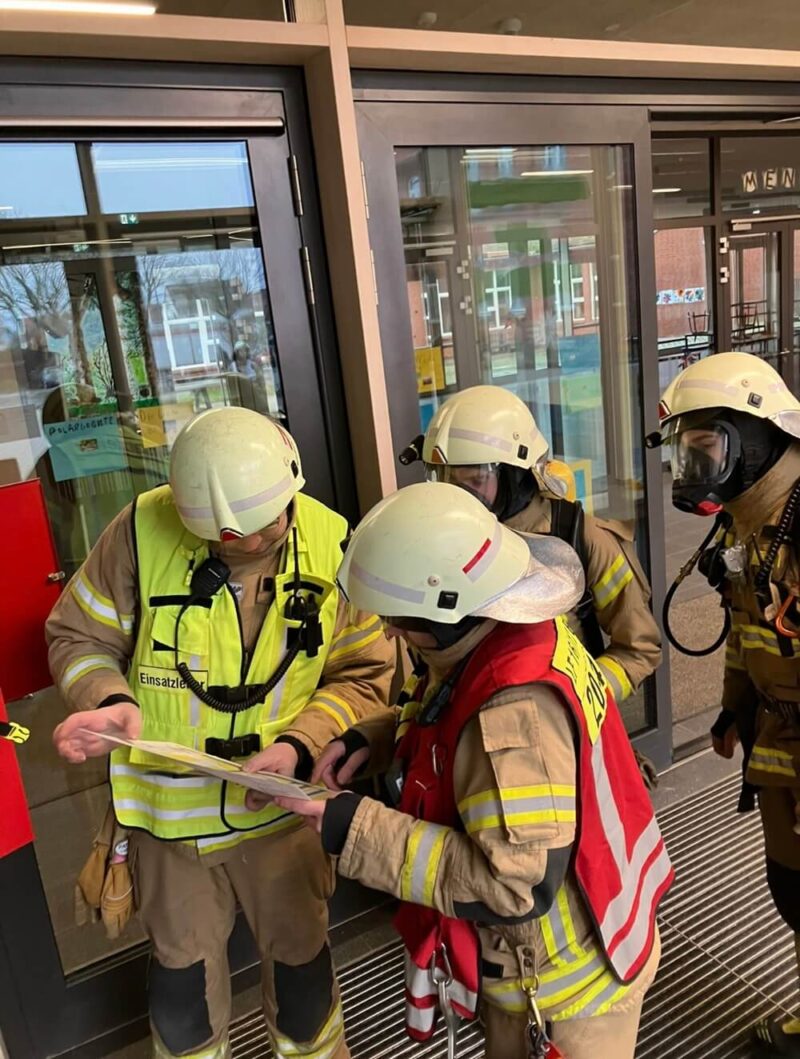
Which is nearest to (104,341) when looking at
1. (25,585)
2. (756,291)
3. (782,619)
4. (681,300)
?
(25,585)

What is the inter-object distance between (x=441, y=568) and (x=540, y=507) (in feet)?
2.99

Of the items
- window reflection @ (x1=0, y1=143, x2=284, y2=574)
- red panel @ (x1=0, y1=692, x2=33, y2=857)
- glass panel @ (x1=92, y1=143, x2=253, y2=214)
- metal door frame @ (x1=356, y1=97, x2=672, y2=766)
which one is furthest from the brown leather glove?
glass panel @ (x1=92, y1=143, x2=253, y2=214)

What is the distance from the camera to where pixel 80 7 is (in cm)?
194

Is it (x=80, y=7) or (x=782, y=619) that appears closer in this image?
(x=782, y=619)

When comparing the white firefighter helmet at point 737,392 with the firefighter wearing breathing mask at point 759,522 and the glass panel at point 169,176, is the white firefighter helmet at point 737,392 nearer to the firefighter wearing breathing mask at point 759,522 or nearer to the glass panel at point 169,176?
the firefighter wearing breathing mask at point 759,522

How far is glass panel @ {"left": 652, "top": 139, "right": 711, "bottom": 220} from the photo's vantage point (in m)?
7.45

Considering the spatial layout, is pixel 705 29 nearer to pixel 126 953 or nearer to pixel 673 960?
pixel 673 960

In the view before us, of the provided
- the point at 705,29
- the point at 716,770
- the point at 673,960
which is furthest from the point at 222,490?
the point at 705,29

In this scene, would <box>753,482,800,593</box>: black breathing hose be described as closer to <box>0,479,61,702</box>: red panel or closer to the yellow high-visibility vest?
the yellow high-visibility vest

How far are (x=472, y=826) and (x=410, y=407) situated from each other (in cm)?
173

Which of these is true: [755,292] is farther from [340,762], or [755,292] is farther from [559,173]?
[340,762]

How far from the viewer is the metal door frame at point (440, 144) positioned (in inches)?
98.8

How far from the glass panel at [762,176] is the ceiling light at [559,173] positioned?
226 inches

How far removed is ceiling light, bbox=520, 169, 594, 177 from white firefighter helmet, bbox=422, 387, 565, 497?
52.8 inches
